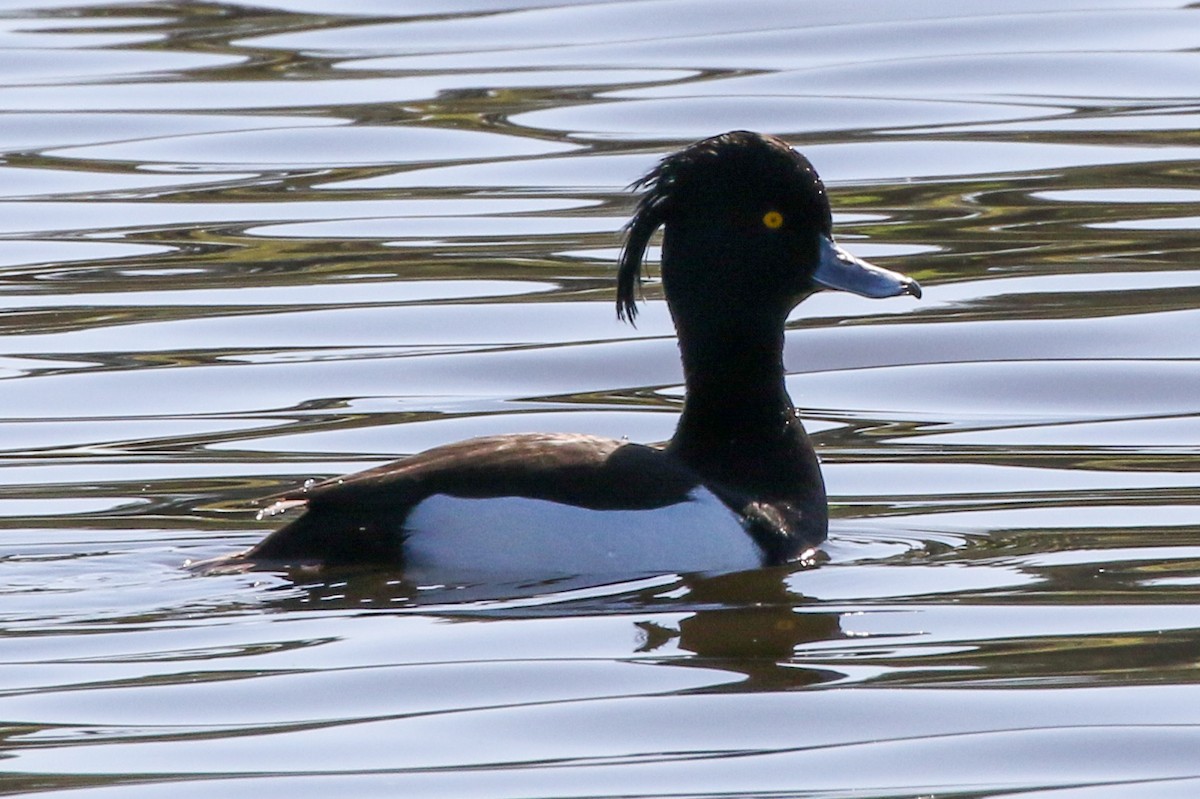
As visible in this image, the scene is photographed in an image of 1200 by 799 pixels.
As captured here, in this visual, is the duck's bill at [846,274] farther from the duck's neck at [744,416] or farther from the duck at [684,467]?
the duck's neck at [744,416]

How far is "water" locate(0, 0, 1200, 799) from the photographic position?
544cm

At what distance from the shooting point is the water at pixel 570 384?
5.44 m

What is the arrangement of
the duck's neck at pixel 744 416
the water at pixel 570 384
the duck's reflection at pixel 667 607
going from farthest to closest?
the duck's neck at pixel 744 416
the duck's reflection at pixel 667 607
the water at pixel 570 384

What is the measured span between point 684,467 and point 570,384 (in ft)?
7.93

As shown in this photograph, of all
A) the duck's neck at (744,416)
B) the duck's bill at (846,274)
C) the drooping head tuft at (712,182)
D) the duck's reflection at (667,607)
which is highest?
the drooping head tuft at (712,182)

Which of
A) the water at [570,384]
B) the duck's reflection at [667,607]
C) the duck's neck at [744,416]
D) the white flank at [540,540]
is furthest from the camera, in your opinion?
the duck's neck at [744,416]

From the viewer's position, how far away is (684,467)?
23.2ft

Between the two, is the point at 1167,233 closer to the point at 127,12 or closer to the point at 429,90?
the point at 429,90

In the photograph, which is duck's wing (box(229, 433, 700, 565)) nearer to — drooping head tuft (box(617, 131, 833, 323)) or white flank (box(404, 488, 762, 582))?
white flank (box(404, 488, 762, 582))

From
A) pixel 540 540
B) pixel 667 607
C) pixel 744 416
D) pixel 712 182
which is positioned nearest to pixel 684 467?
pixel 744 416

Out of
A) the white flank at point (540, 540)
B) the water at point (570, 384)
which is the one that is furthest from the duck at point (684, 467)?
the water at point (570, 384)

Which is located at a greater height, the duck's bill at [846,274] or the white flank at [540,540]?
the duck's bill at [846,274]

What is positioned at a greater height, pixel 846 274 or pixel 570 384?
pixel 846 274

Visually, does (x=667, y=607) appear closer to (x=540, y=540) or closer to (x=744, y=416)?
(x=540, y=540)
